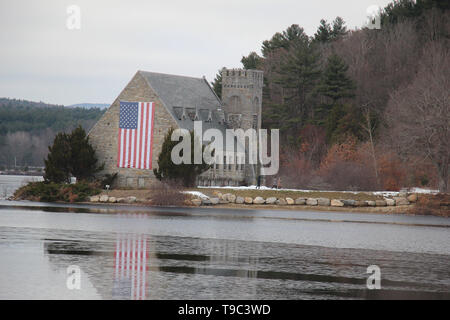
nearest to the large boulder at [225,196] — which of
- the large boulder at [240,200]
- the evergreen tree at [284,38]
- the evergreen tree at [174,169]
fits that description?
the large boulder at [240,200]

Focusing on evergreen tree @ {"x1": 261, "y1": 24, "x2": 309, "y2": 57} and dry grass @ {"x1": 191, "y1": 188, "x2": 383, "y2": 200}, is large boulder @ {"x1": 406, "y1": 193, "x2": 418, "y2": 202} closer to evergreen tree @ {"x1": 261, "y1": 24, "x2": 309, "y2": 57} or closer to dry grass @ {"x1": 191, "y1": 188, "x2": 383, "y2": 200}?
dry grass @ {"x1": 191, "y1": 188, "x2": 383, "y2": 200}

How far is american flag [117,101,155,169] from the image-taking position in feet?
226

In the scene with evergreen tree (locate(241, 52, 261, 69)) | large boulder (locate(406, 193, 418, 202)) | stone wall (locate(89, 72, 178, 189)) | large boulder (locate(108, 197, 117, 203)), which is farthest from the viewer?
evergreen tree (locate(241, 52, 261, 69))

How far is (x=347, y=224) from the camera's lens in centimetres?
4275

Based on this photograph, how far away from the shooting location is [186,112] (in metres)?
71.6

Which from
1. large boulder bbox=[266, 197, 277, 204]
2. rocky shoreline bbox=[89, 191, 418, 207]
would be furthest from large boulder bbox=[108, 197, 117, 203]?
large boulder bbox=[266, 197, 277, 204]

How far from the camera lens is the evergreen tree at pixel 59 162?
2447 inches

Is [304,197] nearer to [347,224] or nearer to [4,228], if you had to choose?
[347,224]

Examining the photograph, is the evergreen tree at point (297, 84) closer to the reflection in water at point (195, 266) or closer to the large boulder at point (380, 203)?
the large boulder at point (380, 203)

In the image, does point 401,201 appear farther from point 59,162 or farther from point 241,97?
point 59,162

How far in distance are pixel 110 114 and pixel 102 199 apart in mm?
12949

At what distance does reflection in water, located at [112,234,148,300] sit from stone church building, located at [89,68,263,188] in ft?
126

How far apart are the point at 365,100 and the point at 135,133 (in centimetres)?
3107
